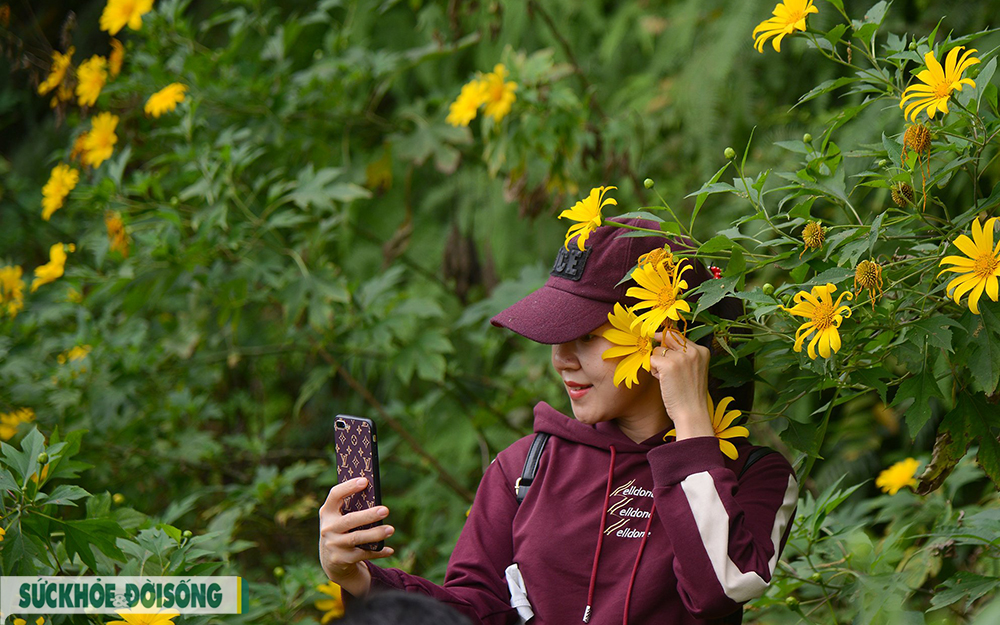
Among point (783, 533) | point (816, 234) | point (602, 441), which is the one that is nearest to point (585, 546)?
point (602, 441)

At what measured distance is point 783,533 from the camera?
1.29 metres

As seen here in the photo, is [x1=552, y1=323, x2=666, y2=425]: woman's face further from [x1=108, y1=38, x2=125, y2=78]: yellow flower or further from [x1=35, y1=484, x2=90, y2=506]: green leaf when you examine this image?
[x1=108, y1=38, x2=125, y2=78]: yellow flower

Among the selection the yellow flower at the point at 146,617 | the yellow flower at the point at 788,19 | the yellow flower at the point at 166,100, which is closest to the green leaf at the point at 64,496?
the yellow flower at the point at 146,617

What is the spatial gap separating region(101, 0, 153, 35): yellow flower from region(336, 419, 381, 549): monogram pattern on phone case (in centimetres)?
189

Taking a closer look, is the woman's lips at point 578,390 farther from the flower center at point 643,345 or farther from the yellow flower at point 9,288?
the yellow flower at point 9,288

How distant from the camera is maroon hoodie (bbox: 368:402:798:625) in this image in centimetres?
117

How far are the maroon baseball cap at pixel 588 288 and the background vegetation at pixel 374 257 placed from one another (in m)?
0.41

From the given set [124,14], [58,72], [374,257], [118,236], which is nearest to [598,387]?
[118,236]

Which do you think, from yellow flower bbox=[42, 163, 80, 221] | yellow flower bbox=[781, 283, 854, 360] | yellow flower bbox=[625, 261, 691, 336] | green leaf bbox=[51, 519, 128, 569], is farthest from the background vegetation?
yellow flower bbox=[625, 261, 691, 336]

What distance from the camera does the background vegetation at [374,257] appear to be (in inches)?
76.5

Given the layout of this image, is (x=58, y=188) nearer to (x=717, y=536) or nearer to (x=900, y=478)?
(x=717, y=536)

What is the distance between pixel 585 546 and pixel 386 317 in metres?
1.35

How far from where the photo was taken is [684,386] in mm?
1230

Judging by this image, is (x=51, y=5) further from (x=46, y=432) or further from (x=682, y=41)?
(x=682, y=41)
